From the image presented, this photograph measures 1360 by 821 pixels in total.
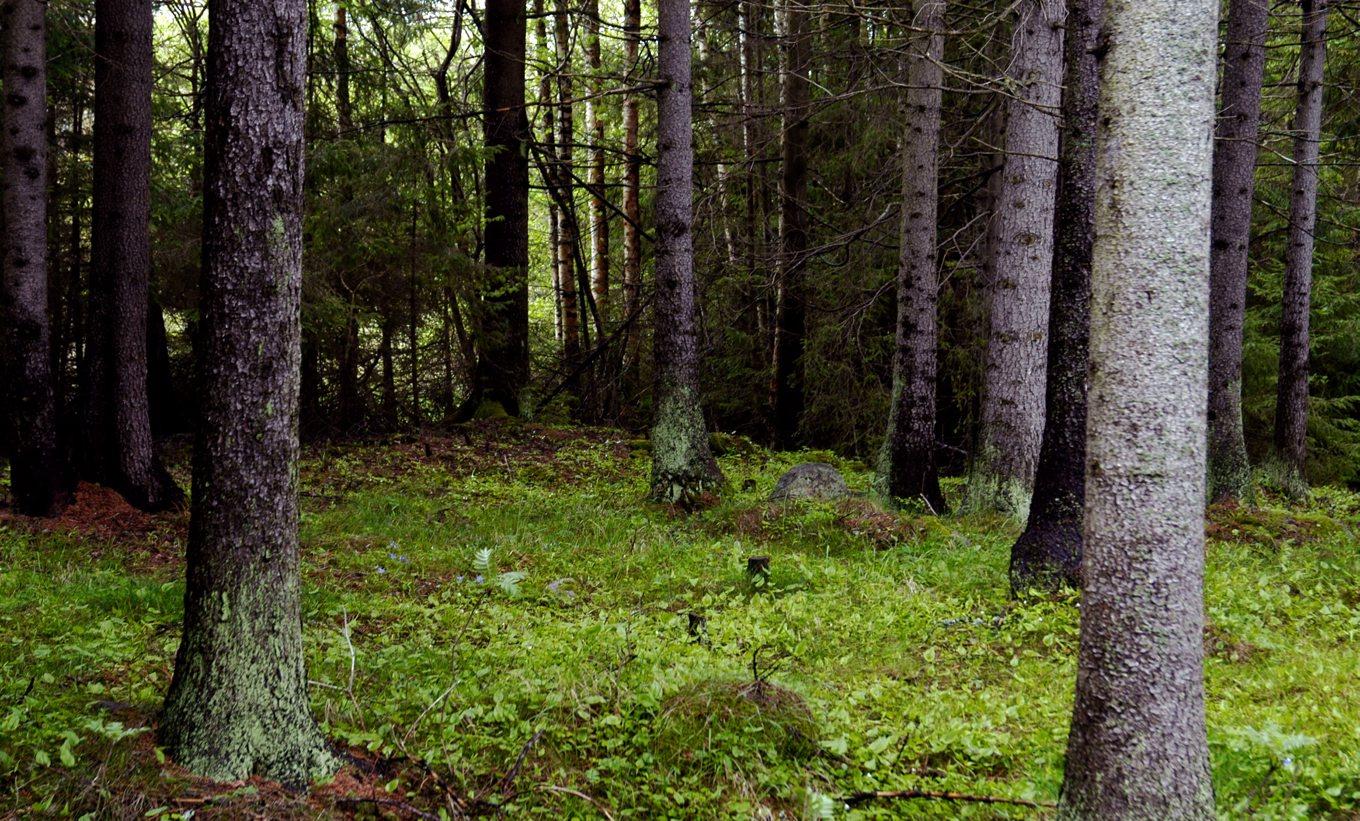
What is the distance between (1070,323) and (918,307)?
4159 mm

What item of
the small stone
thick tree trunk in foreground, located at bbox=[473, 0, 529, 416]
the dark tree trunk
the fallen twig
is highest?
thick tree trunk in foreground, located at bbox=[473, 0, 529, 416]

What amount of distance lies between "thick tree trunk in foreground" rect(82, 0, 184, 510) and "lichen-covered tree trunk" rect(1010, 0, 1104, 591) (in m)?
7.90

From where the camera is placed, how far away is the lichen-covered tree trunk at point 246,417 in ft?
11.1

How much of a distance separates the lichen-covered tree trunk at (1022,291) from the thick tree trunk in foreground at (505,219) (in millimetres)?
7638

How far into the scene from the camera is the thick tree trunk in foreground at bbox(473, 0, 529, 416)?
14367 millimetres

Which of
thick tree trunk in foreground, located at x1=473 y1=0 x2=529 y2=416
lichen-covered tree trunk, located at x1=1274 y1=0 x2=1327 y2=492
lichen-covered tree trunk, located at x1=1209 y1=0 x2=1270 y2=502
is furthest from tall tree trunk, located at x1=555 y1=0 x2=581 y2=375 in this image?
lichen-covered tree trunk, located at x1=1274 y1=0 x2=1327 y2=492

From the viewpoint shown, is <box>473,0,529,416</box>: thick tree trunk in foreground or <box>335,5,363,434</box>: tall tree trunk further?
<box>473,0,529,416</box>: thick tree trunk in foreground

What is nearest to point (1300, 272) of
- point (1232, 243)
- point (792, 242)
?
point (1232, 243)

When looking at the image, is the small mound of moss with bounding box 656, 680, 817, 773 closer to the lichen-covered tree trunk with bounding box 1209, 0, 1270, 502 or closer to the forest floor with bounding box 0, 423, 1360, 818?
the forest floor with bounding box 0, 423, 1360, 818

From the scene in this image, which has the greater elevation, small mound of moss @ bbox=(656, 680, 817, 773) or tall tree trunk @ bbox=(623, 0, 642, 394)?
tall tree trunk @ bbox=(623, 0, 642, 394)

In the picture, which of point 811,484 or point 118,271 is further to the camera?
point 811,484

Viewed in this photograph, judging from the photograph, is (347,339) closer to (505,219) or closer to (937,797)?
(505,219)

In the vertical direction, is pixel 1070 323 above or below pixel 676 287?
below

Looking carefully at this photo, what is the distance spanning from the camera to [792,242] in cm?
1545
